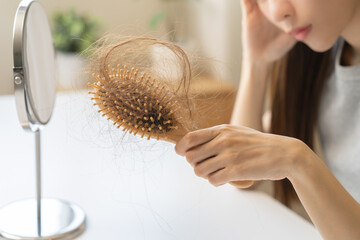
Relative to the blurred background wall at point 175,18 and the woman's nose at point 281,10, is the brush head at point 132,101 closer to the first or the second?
the woman's nose at point 281,10

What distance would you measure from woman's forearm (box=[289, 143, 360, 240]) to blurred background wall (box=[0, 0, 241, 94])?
1743 millimetres

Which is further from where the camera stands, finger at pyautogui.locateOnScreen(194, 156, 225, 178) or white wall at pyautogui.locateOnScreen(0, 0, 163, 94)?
white wall at pyautogui.locateOnScreen(0, 0, 163, 94)

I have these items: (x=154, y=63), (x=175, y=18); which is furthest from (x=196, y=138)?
(x=175, y=18)

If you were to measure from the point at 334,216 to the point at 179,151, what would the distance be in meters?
0.20

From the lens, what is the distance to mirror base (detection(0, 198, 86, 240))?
61 centimetres

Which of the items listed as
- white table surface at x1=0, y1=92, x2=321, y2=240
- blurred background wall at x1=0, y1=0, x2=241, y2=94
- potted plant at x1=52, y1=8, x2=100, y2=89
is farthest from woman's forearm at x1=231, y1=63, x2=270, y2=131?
potted plant at x1=52, y1=8, x2=100, y2=89

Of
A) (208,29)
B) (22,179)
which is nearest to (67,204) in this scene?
(22,179)

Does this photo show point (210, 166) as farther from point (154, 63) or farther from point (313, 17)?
point (313, 17)

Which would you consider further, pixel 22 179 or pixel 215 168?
pixel 22 179

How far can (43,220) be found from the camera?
A: 653mm

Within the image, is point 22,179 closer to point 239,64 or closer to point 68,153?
point 68,153

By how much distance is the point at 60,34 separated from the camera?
7.75 ft

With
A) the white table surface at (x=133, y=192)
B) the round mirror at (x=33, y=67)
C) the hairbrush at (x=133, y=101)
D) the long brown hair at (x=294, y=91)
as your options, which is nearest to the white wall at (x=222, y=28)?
the long brown hair at (x=294, y=91)

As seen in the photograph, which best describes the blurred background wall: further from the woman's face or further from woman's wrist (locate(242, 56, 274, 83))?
the woman's face
